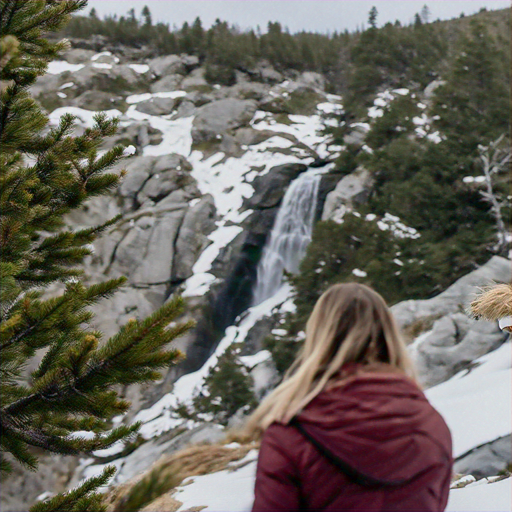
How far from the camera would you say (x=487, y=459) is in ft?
26.4

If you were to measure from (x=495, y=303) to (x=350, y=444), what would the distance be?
4619 mm

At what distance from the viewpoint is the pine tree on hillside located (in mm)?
2939

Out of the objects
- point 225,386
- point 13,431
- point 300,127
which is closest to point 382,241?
point 225,386

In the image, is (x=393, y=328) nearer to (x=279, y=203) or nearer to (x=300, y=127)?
(x=279, y=203)

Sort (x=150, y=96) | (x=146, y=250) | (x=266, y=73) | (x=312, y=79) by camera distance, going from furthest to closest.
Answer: (x=312, y=79) → (x=266, y=73) → (x=150, y=96) → (x=146, y=250)

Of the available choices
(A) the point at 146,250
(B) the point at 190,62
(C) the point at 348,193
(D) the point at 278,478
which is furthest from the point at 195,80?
(D) the point at 278,478

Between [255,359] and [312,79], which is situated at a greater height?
[312,79]

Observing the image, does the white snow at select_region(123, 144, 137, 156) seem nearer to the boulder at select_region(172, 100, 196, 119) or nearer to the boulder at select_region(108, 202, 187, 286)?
the boulder at select_region(108, 202, 187, 286)

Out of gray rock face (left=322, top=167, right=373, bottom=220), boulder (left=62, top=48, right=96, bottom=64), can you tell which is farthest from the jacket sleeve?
boulder (left=62, top=48, right=96, bottom=64)

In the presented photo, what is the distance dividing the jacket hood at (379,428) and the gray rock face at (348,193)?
27.3 meters

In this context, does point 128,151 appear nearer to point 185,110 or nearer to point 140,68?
point 185,110

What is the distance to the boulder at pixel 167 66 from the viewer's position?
53.8 m

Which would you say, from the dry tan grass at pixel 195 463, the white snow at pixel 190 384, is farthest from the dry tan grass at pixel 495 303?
the white snow at pixel 190 384

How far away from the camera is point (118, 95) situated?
47.0 meters
